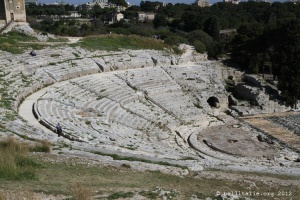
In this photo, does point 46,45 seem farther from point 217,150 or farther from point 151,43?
point 217,150

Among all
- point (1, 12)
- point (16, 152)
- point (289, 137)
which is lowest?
point (289, 137)

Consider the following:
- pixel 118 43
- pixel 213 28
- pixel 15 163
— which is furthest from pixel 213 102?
pixel 213 28

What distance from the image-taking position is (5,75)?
73.9 feet

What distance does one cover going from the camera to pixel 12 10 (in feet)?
115

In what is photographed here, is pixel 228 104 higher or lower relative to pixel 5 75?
lower

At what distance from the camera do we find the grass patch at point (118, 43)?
110 feet

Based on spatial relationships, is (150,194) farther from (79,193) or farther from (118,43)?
(118,43)

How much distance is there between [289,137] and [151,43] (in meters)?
18.5

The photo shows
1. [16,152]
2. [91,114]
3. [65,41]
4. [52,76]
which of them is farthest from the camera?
[65,41]

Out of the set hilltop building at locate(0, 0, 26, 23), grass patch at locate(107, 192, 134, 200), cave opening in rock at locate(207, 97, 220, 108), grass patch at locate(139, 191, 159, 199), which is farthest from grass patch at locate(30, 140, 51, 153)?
hilltop building at locate(0, 0, 26, 23)

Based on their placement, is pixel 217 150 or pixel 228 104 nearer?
pixel 217 150

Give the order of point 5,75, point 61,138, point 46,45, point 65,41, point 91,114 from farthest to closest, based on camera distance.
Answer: point 65,41
point 46,45
point 5,75
point 91,114
point 61,138

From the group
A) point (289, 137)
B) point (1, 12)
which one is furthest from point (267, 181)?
point (1, 12)

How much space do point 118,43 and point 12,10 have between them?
10.3 metres
